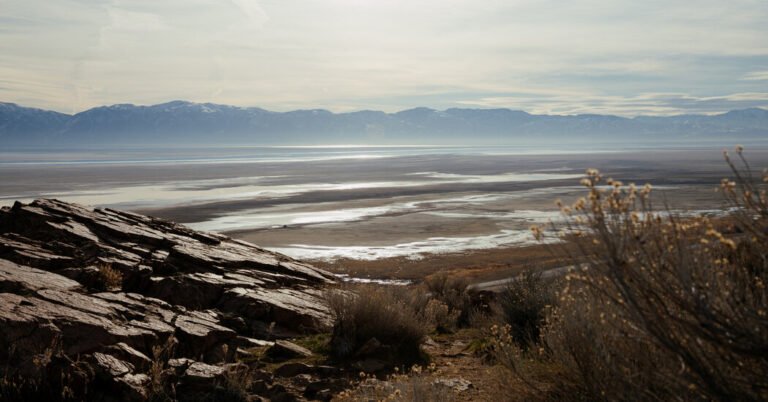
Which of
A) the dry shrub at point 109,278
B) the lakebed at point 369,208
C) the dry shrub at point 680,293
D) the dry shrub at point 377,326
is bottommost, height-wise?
the lakebed at point 369,208

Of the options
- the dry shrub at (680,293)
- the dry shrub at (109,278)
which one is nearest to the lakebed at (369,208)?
the dry shrub at (680,293)

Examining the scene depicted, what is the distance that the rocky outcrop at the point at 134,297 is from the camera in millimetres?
6863

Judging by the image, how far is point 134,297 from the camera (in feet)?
30.6

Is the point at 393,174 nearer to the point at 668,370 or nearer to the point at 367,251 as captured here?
the point at 367,251

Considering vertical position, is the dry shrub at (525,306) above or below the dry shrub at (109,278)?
below

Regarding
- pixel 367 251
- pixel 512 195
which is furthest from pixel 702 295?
pixel 512 195

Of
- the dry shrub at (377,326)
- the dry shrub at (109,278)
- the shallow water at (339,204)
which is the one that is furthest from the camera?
the shallow water at (339,204)

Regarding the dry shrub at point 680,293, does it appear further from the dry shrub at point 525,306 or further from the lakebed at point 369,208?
the dry shrub at point 525,306

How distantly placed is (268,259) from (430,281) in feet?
13.6

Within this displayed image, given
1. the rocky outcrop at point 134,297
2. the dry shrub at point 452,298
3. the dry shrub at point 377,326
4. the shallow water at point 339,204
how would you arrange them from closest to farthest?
the rocky outcrop at point 134,297 → the dry shrub at point 377,326 → the dry shrub at point 452,298 → the shallow water at point 339,204

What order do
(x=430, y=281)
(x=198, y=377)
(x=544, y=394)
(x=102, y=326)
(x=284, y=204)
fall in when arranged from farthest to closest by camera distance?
(x=284, y=204), (x=430, y=281), (x=102, y=326), (x=198, y=377), (x=544, y=394)

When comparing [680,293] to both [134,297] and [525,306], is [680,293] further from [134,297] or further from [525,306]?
[134,297]

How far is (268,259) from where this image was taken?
15.2 meters

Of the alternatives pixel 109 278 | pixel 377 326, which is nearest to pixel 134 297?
pixel 109 278
